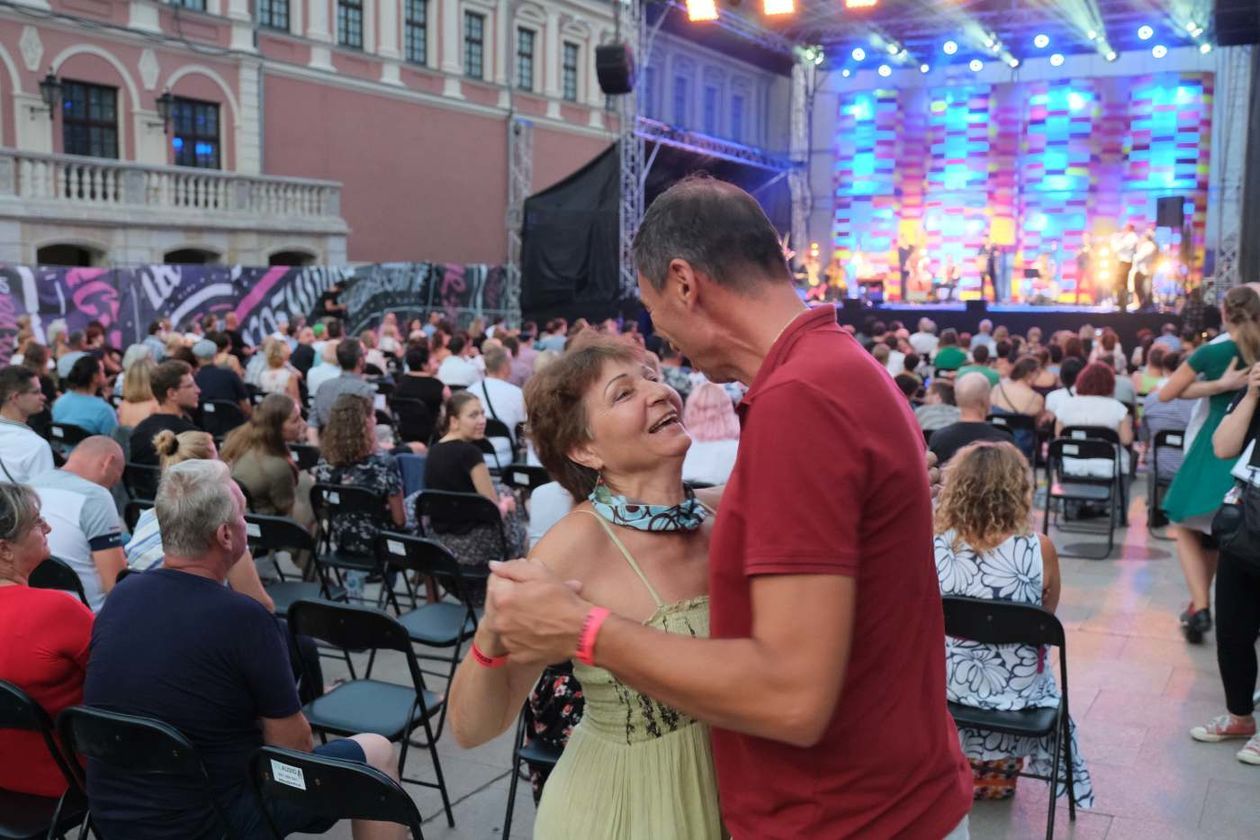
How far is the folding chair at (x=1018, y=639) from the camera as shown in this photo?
3469 mm

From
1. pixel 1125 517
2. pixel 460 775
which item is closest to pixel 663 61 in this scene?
pixel 1125 517

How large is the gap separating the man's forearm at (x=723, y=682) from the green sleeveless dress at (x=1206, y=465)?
4500mm

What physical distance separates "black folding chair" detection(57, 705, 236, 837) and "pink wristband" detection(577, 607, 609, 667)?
157cm

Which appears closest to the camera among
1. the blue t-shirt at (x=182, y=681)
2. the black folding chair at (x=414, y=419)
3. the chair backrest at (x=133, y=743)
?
the chair backrest at (x=133, y=743)

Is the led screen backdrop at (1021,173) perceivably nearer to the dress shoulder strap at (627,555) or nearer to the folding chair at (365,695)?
the folding chair at (365,695)

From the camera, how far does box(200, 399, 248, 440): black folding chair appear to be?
866 centimetres

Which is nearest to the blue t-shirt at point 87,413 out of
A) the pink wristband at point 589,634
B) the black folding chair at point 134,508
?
the black folding chair at point 134,508

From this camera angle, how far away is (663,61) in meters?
29.3

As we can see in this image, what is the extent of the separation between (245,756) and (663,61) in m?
28.4

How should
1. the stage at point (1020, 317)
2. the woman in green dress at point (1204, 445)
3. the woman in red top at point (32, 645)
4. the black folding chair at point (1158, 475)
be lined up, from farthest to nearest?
1. the stage at point (1020, 317)
2. the black folding chair at point (1158, 475)
3. the woman in green dress at point (1204, 445)
4. the woman in red top at point (32, 645)

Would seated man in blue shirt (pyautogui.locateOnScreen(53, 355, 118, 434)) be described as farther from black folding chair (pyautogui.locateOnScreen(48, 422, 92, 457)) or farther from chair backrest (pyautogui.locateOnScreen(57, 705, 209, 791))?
chair backrest (pyautogui.locateOnScreen(57, 705, 209, 791))

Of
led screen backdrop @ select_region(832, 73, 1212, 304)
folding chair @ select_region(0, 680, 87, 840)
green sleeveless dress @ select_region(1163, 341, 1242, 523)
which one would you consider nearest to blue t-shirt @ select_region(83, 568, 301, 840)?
folding chair @ select_region(0, 680, 87, 840)

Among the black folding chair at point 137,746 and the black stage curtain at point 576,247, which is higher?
the black stage curtain at point 576,247

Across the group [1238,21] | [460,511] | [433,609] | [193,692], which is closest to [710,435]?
[460,511]
